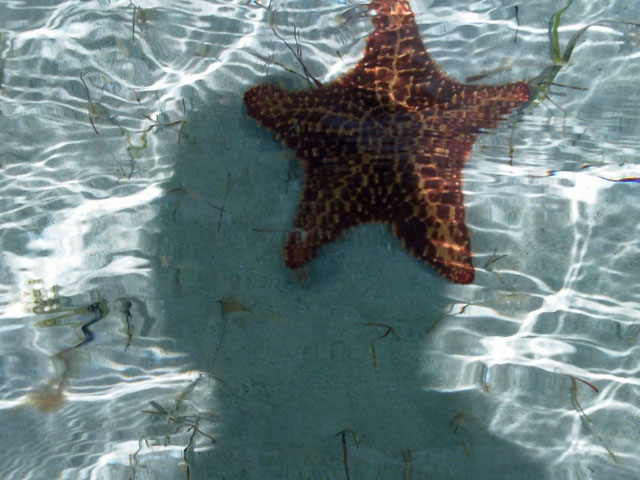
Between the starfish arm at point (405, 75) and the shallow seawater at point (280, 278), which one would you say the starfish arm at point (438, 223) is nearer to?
the shallow seawater at point (280, 278)

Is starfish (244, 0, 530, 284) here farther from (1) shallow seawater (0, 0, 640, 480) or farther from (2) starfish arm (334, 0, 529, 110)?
(1) shallow seawater (0, 0, 640, 480)

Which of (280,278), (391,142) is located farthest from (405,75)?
(280,278)

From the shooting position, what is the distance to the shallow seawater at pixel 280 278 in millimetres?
3229

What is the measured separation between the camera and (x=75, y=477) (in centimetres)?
328

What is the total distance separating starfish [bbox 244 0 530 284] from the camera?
9.48 feet

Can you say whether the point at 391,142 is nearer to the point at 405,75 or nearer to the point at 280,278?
the point at 405,75

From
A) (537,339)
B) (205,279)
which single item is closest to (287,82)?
(205,279)

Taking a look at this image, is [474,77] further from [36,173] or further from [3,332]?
[3,332]

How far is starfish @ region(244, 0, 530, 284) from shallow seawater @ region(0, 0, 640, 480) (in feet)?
0.86

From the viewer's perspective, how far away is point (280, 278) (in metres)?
3.32

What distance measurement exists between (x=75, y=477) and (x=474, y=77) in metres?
4.38

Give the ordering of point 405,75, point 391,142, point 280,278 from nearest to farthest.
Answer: point 391,142
point 405,75
point 280,278

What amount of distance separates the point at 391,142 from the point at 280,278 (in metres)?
1.29

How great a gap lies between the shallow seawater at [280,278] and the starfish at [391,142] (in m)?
0.26
